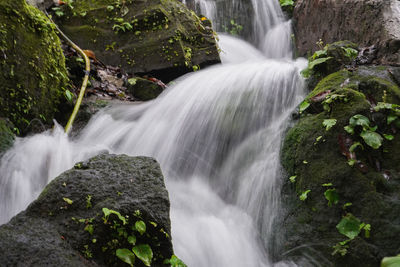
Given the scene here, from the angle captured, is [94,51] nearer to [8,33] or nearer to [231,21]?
[8,33]

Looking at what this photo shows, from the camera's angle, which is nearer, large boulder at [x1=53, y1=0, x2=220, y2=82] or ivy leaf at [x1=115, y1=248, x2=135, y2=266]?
ivy leaf at [x1=115, y1=248, x2=135, y2=266]

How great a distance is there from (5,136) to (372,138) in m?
3.79

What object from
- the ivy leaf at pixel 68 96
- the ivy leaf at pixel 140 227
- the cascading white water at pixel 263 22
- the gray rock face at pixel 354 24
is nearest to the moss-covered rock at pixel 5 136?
the ivy leaf at pixel 68 96

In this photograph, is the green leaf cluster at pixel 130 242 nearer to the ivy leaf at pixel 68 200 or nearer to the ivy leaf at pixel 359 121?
the ivy leaf at pixel 68 200

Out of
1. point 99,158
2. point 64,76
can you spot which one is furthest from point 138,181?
point 64,76

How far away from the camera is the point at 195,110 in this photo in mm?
5023

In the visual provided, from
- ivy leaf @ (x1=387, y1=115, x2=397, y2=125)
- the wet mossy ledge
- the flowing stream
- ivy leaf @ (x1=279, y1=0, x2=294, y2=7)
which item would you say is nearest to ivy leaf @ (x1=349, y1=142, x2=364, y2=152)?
the wet mossy ledge

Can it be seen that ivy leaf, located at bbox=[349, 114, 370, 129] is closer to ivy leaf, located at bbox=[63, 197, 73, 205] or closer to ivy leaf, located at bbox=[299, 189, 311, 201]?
ivy leaf, located at bbox=[299, 189, 311, 201]

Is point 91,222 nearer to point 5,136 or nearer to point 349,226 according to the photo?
point 349,226

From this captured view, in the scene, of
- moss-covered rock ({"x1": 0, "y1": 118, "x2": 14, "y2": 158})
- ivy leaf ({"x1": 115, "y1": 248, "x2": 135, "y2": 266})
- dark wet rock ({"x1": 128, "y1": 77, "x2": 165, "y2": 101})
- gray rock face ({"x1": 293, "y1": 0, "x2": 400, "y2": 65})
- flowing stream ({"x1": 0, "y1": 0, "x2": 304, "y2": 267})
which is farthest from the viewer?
dark wet rock ({"x1": 128, "y1": 77, "x2": 165, "y2": 101})

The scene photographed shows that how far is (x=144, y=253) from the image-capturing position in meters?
2.20

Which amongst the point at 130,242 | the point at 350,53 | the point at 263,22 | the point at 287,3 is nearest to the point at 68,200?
the point at 130,242

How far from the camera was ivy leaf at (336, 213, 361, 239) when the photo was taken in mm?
2621

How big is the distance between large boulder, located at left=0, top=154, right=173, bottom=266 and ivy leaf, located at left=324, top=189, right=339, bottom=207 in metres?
1.38
